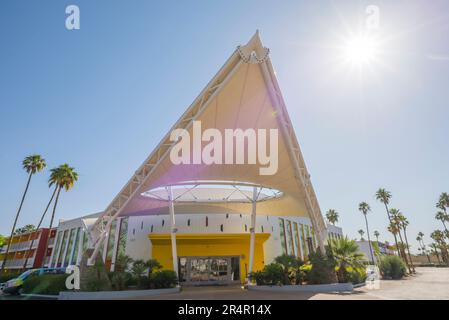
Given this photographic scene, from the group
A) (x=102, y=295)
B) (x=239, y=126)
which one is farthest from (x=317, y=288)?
(x=102, y=295)

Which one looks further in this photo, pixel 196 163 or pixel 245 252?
pixel 245 252

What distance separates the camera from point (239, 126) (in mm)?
16484

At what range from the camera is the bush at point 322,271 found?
677 inches

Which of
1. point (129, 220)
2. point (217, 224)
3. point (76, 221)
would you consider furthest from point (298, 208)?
point (76, 221)

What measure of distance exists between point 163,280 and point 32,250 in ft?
150

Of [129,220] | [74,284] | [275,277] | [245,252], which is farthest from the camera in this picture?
[129,220]

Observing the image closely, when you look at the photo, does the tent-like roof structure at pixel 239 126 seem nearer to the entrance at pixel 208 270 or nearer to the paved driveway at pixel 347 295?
the paved driveway at pixel 347 295

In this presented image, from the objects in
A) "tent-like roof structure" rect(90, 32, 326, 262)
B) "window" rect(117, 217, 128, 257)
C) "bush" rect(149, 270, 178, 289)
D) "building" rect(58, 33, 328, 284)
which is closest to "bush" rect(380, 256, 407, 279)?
"building" rect(58, 33, 328, 284)

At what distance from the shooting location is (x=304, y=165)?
1920 centimetres

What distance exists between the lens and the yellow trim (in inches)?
1062

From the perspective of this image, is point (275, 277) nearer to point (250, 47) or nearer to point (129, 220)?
point (250, 47)

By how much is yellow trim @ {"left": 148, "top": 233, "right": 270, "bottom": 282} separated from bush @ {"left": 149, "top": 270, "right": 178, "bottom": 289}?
7.93m

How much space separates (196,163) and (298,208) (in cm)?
1357

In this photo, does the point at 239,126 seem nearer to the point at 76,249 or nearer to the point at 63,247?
the point at 76,249
